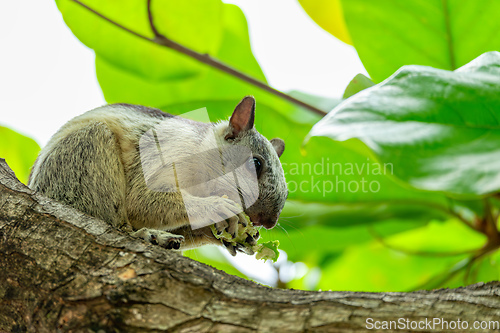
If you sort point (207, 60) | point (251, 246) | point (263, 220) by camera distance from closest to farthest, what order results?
point (251, 246), point (263, 220), point (207, 60)

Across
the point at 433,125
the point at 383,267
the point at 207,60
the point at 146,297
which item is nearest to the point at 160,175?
the point at 207,60

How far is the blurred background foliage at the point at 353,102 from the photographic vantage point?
2.64ft

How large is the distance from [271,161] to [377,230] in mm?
589

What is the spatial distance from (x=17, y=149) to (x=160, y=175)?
689 millimetres

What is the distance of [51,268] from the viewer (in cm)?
84

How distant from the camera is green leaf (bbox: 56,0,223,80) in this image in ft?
5.06

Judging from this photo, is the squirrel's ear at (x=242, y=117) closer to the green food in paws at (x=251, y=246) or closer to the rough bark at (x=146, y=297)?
the green food in paws at (x=251, y=246)

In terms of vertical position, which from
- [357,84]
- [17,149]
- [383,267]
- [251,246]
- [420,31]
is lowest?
[383,267]

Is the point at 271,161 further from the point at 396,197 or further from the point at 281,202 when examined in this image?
the point at 396,197

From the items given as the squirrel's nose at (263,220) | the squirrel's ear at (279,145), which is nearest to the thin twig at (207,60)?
the squirrel's ear at (279,145)

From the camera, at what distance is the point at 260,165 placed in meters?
1.40

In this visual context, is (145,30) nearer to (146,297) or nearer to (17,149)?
(17,149)

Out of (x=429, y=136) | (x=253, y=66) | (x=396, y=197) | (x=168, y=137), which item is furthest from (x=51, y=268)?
(x=253, y=66)

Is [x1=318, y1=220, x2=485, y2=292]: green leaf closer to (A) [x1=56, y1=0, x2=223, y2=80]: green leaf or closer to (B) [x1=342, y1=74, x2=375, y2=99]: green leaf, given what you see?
(B) [x1=342, y1=74, x2=375, y2=99]: green leaf
